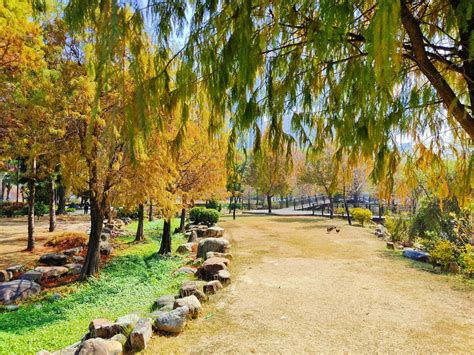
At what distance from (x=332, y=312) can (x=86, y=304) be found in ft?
18.1

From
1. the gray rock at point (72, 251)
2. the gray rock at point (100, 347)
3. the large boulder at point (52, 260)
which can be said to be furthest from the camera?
the gray rock at point (72, 251)

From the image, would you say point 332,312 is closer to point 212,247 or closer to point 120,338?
point 120,338

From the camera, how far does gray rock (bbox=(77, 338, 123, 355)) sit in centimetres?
442

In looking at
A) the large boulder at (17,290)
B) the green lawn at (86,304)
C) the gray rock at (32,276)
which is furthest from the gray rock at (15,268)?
the green lawn at (86,304)

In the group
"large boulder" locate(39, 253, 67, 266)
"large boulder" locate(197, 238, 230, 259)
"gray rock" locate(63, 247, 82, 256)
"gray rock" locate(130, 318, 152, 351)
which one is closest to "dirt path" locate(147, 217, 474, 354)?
"gray rock" locate(130, 318, 152, 351)

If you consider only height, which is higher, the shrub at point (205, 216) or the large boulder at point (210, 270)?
the shrub at point (205, 216)

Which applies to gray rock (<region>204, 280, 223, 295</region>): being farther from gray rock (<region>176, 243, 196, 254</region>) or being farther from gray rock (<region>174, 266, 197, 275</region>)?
gray rock (<region>176, 243, 196, 254</region>)

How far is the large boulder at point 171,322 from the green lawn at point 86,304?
1.47 meters

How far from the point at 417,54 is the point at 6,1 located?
643 centimetres

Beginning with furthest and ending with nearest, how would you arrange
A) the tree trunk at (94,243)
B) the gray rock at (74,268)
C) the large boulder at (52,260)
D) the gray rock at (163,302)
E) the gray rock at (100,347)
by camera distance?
the large boulder at (52,260) < the gray rock at (74,268) < the tree trunk at (94,243) < the gray rock at (163,302) < the gray rock at (100,347)

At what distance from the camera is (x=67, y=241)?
13422 mm

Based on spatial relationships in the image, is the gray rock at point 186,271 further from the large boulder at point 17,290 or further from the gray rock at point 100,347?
the gray rock at point 100,347

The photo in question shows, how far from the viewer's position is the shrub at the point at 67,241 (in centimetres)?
1320

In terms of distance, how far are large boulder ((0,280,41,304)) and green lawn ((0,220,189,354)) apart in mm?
349
